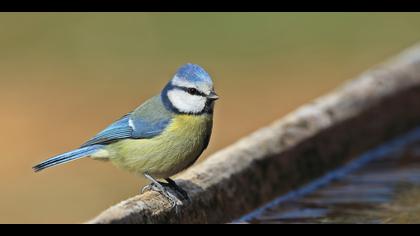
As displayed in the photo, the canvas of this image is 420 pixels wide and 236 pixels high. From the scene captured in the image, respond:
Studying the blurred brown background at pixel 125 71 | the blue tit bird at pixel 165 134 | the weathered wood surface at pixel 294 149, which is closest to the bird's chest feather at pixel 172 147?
the blue tit bird at pixel 165 134

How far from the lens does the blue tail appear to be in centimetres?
485

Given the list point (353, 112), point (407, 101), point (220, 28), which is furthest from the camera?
point (220, 28)

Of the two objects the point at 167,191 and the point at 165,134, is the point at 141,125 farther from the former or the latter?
the point at 167,191

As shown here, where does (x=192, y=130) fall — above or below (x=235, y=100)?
below

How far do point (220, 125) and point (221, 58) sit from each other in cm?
187

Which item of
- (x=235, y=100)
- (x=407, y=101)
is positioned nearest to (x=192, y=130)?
(x=407, y=101)

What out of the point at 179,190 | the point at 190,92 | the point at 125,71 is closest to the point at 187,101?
the point at 190,92

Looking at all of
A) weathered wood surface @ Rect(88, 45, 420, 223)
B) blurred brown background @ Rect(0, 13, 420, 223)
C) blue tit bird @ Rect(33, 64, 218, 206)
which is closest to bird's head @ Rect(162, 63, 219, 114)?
blue tit bird @ Rect(33, 64, 218, 206)

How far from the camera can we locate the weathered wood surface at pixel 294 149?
455 centimetres

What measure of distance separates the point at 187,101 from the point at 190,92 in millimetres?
75

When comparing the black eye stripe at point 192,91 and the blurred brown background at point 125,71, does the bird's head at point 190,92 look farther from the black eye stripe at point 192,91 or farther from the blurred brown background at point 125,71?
the blurred brown background at point 125,71

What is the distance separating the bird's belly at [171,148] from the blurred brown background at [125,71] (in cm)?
177
